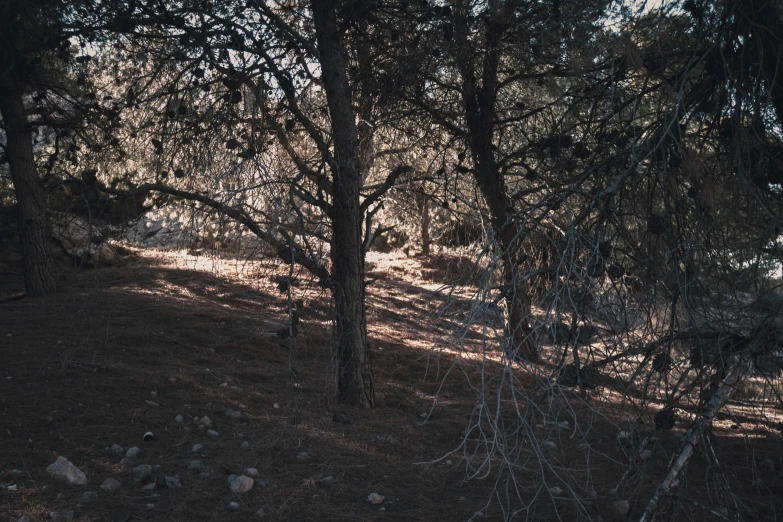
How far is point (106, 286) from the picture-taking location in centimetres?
924

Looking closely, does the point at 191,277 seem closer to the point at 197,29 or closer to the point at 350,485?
the point at 197,29

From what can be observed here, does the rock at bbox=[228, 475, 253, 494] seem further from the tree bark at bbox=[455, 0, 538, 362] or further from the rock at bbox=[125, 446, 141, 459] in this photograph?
the tree bark at bbox=[455, 0, 538, 362]

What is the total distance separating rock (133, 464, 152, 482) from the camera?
433cm

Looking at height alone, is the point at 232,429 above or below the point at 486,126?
below

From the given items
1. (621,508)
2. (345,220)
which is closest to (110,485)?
(345,220)

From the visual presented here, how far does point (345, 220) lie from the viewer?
20.4ft

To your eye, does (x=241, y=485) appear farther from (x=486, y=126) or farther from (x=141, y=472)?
(x=486, y=126)

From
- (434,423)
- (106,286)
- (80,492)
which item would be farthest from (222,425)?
(106,286)

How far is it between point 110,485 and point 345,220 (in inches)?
116

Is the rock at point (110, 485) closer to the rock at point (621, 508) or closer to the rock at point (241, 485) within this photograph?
the rock at point (241, 485)

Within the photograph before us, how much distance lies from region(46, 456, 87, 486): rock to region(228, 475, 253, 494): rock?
87cm

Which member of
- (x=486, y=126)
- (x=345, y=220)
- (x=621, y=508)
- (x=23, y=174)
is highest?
(x=486, y=126)

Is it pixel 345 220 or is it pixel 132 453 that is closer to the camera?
pixel 132 453

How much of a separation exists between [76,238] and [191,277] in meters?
2.52
